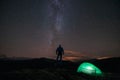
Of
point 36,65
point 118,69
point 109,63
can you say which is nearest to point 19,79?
point 36,65

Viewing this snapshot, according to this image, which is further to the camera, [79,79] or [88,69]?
[88,69]

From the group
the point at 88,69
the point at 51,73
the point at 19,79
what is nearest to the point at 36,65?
the point at 88,69

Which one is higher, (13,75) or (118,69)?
(118,69)

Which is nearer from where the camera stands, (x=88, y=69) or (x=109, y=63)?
(x=88, y=69)

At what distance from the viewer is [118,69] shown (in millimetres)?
43812

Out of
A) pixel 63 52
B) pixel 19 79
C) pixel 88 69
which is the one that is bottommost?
pixel 19 79

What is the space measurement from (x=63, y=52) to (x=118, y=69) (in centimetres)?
1269

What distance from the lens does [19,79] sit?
24.4 metres

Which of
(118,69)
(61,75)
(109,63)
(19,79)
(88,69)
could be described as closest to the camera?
(19,79)

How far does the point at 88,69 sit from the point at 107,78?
5.00 metres

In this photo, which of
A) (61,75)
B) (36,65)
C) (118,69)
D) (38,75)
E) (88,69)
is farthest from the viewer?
(118,69)

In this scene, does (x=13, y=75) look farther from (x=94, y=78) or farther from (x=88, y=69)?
(x=88, y=69)

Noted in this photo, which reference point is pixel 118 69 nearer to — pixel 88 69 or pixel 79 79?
pixel 88 69

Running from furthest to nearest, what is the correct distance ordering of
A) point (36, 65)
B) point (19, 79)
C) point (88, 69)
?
point (36, 65) < point (88, 69) < point (19, 79)
